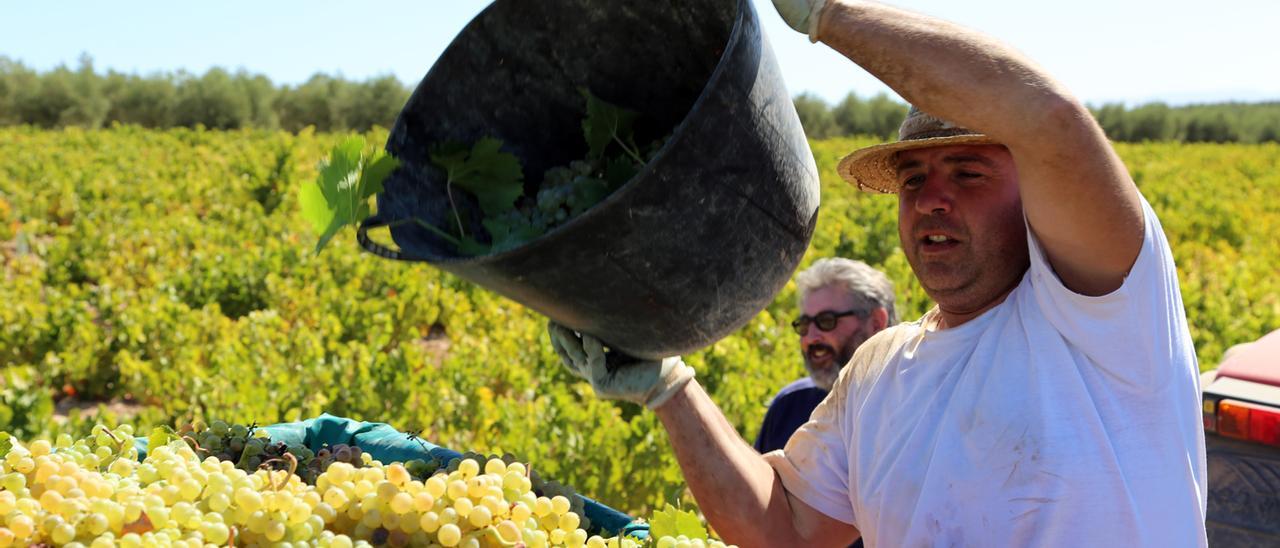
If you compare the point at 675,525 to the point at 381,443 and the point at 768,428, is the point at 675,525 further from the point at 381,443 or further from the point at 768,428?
the point at 768,428

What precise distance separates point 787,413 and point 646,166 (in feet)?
8.55

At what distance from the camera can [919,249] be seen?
1.88 m

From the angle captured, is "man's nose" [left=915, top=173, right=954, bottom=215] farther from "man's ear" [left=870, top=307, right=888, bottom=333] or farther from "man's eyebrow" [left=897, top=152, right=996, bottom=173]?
"man's ear" [left=870, top=307, right=888, bottom=333]

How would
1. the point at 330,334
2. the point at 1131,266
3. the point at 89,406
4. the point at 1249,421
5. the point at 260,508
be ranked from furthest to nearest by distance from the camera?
the point at 89,406, the point at 330,334, the point at 1249,421, the point at 1131,266, the point at 260,508

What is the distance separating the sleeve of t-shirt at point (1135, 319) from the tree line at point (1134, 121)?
55.7 m

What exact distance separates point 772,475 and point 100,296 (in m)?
7.73

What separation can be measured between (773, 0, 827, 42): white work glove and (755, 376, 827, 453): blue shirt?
7.79 ft

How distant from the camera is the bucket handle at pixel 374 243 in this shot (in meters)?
1.58

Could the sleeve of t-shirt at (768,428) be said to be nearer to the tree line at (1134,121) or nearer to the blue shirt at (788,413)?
the blue shirt at (788,413)

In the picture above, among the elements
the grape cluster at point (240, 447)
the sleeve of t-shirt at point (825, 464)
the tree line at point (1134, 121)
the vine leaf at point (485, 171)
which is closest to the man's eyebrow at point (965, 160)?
the sleeve of t-shirt at point (825, 464)

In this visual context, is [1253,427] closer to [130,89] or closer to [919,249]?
[919,249]

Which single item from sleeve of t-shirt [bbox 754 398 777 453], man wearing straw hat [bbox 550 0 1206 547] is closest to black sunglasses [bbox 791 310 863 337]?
sleeve of t-shirt [bbox 754 398 777 453]

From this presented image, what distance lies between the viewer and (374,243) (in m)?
1.65

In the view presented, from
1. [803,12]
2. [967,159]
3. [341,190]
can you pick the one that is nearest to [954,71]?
[803,12]
